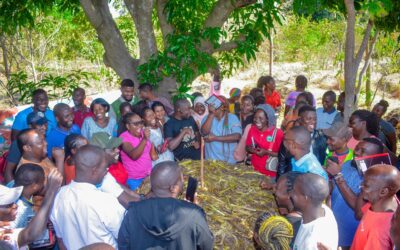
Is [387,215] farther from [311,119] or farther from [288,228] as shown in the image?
[311,119]

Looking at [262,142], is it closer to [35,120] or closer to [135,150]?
[135,150]

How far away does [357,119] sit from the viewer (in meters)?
4.38

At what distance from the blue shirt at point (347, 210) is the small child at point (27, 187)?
97.5 inches

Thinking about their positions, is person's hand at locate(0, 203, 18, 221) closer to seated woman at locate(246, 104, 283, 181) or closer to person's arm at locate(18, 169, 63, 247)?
person's arm at locate(18, 169, 63, 247)

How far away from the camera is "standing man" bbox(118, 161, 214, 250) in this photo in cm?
270

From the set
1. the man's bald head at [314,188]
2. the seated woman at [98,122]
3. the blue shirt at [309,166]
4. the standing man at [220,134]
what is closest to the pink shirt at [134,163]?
the seated woman at [98,122]

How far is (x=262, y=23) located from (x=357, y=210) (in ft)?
11.5

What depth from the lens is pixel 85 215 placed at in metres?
2.97

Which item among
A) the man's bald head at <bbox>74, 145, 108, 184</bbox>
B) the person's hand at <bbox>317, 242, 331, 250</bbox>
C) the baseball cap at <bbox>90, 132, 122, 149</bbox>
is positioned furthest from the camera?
the baseball cap at <bbox>90, 132, 122, 149</bbox>

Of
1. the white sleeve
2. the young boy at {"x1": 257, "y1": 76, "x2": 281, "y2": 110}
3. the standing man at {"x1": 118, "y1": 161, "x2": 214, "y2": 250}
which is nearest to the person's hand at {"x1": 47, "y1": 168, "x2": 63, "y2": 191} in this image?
the white sleeve

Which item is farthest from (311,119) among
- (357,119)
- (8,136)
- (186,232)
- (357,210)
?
(8,136)

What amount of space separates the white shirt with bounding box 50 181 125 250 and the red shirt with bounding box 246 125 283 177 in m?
2.28

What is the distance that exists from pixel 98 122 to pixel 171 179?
107 inches

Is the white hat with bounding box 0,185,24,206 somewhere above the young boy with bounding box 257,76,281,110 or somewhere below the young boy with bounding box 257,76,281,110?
below
